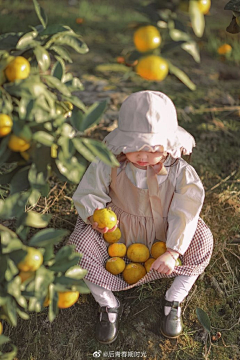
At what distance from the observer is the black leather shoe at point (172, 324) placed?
1.97 meters

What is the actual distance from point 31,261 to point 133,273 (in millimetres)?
806

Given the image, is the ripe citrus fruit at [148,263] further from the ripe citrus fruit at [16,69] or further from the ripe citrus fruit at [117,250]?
the ripe citrus fruit at [16,69]

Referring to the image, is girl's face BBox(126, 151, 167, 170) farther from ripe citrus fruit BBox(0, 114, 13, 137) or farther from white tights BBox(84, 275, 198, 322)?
ripe citrus fruit BBox(0, 114, 13, 137)

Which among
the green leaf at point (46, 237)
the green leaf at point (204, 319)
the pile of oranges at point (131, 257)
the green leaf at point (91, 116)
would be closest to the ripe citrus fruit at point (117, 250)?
the pile of oranges at point (131, 257)

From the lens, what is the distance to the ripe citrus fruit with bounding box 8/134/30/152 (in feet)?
4.13

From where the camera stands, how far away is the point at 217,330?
2.04m

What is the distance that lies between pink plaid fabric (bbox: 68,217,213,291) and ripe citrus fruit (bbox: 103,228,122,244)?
3 cm

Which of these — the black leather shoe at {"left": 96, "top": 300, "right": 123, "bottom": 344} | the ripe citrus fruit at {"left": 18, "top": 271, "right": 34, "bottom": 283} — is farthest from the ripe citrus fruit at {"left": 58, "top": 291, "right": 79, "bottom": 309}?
the black leather shoe at {"left": 96, "top": 300, "right": 123, "bottom": 344}

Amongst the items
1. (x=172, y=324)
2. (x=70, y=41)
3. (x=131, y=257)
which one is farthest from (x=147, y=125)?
(x=172, y=324)

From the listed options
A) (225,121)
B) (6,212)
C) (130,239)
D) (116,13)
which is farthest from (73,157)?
(116,13)

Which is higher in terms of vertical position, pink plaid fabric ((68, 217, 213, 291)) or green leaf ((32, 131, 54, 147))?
green leaf ((32, 131, 54, 147))

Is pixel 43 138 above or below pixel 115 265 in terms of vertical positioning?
above

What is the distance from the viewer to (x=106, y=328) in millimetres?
1941

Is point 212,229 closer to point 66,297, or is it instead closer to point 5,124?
point 66,297
